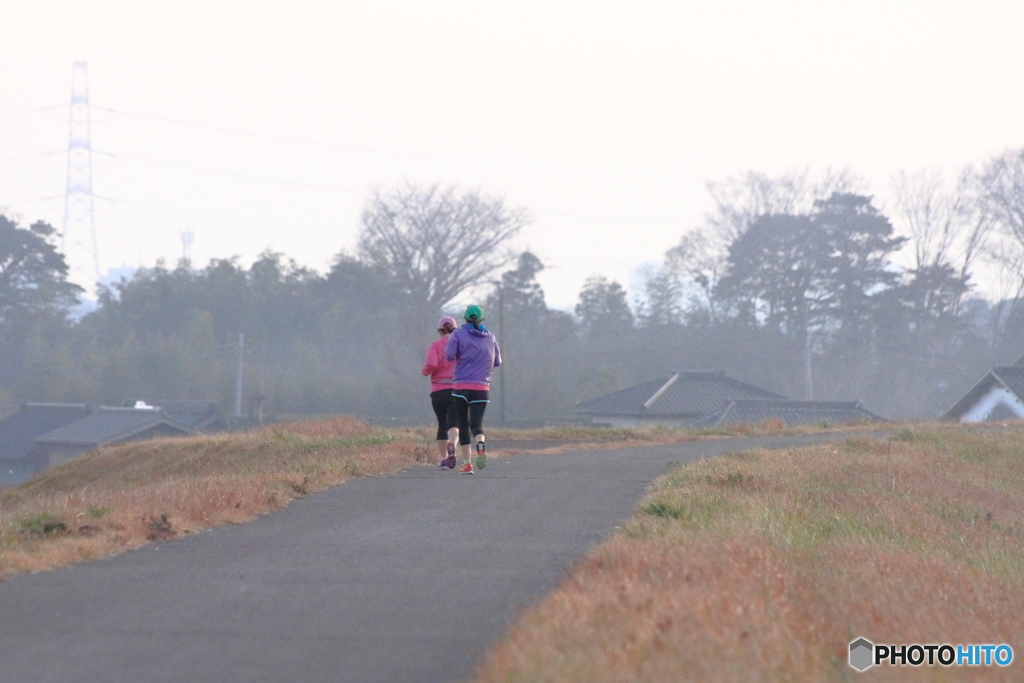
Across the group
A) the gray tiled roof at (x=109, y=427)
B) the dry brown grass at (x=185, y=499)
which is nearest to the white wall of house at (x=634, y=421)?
the gray tiled roof at (x=109, y=427)

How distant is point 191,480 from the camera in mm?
9578

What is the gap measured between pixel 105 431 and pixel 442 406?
99.9 ft

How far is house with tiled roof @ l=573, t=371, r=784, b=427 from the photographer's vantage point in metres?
43.4

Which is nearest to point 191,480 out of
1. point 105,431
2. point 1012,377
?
point 105,431

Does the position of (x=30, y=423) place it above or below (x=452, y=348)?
below

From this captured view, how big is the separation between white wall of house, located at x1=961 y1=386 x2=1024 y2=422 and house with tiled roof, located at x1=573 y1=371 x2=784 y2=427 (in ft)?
27.5

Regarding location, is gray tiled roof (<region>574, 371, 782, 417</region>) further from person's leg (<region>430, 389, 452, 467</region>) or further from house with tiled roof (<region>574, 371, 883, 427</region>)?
person's leg (<region>430, 389, 452, 467</region>)

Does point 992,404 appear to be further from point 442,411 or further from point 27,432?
point 27,432

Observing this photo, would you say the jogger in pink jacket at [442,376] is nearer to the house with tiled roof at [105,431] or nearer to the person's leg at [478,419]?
the person's leg at [478,419]

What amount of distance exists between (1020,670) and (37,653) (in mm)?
4170

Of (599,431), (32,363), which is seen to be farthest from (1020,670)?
(32,363)

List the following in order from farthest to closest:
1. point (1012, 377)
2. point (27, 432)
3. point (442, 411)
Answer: point (1012, 377)
point (27, 432)
point (442, 411)

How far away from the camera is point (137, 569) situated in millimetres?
5504

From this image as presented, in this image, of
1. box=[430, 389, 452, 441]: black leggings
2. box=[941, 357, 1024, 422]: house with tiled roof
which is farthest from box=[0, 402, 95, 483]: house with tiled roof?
box=[941, 357, 1024, 422]: house with tiled roof
